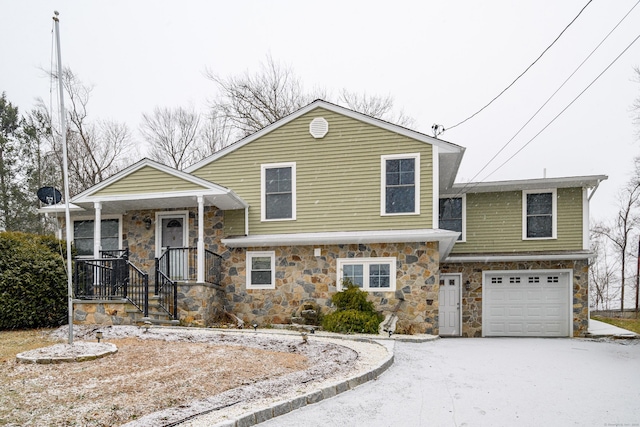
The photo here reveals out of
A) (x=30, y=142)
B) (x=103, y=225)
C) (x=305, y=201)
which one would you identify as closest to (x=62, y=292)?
(x=103, y=225)

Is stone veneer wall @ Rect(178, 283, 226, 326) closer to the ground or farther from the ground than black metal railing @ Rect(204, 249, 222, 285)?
closer to the ground

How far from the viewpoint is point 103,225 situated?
44.9 feet

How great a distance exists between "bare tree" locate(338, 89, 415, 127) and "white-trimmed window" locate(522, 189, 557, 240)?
13.1 m

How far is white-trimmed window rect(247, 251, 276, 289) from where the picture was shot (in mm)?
12594

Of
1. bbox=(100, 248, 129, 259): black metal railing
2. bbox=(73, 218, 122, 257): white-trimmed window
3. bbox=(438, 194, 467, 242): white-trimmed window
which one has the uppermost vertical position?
bbox=(438, 194, 467, 242): white-trimmed window

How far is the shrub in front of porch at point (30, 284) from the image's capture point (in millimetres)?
10039

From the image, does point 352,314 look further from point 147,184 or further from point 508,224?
point 508,224

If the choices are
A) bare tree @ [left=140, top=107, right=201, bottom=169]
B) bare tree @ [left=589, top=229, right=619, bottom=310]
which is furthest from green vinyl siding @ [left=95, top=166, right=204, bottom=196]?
bare tree @ [left=589, top=229, right=619, bottom=310]

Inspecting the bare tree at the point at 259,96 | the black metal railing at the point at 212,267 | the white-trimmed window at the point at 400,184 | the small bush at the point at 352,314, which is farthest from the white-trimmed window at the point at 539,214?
the bare tree at the point at 259,96

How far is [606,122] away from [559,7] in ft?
57.0

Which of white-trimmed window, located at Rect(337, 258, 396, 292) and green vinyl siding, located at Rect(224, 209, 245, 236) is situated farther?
green vinyl siding, located at Rect(224, 209, 245, 236)

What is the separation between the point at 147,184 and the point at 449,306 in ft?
30.9

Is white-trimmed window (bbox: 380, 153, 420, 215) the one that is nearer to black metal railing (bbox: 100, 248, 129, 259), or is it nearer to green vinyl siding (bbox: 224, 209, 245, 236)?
green vinyl siding (bbox: 224, 209, 245, 236)

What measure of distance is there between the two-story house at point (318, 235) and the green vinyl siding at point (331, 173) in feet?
0.09
